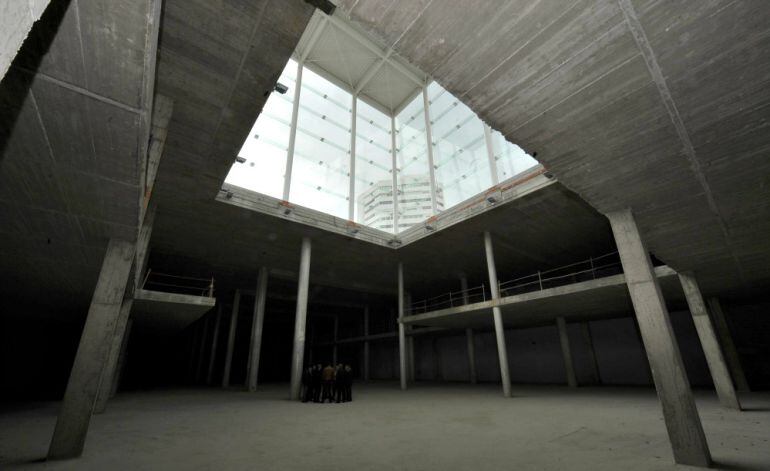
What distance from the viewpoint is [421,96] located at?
2536cm

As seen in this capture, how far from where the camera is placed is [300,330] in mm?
14188

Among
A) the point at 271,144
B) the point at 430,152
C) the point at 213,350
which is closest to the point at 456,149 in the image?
the point at 430,152

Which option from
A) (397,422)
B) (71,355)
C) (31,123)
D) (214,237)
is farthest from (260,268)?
(31,123)

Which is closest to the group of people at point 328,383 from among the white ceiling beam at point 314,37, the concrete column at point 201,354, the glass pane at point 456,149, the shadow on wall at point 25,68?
the shadow on wall at point 25,68

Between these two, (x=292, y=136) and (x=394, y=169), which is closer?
(x=292, y=136)

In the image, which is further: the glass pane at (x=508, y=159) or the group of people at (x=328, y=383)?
the glass pane at (x=508, y=159)

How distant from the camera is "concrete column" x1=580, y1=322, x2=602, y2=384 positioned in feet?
59.4

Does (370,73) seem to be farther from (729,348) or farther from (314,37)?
(729,348)

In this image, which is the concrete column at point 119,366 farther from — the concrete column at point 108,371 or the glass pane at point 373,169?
the glass pane at point 373,169

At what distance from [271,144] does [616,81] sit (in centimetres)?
1808

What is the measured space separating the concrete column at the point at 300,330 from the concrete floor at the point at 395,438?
359 centimetres

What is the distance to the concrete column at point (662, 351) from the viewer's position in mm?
4422

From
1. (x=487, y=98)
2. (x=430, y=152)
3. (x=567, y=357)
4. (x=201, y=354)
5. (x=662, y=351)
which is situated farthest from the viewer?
(x=201, y=354)

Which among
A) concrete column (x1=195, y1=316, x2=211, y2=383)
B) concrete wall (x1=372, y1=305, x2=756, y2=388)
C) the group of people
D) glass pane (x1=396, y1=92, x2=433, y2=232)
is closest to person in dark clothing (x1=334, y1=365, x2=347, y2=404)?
the group of people
